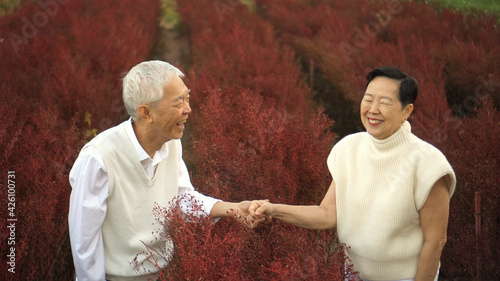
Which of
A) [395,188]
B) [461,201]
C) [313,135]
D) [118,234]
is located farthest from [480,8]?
[118,234]

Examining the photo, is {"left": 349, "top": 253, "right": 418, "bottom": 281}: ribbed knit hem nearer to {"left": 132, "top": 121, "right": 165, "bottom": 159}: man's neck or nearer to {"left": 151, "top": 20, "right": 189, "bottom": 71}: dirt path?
{"left": 132, "top": 121, "right": 165, "bottom": 159}: man's neck

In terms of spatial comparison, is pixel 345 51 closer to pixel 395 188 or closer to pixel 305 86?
pixel 305 86

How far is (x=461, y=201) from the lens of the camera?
3533 mm

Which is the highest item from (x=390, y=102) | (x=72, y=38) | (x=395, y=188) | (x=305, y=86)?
(x=390, y=102)

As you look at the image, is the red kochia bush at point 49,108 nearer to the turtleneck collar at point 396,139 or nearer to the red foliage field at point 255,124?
the red foliage field at point 255,124

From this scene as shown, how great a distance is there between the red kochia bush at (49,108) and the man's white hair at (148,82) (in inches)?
37.3

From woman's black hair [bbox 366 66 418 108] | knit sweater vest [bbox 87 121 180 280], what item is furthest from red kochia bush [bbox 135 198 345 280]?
woman's black hair [bbox 366 66 418 108]

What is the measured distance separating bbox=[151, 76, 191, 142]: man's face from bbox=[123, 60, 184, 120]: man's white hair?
0.03 meters

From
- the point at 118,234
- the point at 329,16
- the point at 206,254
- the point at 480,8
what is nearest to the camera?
the point at 206,254

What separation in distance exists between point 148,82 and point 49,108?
2.05m

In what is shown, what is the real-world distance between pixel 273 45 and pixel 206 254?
21.2 ft

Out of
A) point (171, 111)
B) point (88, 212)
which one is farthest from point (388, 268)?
point (88, 212)

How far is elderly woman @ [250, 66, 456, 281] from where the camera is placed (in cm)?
205

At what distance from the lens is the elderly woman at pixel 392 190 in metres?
2.05
